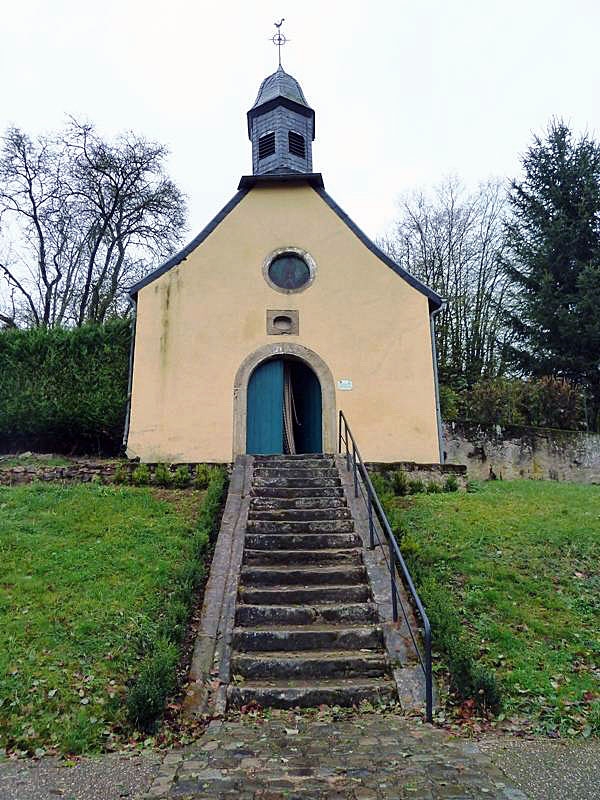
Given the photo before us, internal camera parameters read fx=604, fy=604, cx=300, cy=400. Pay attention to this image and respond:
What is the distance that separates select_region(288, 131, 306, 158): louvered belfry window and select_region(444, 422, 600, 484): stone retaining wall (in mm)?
Answer: 7717

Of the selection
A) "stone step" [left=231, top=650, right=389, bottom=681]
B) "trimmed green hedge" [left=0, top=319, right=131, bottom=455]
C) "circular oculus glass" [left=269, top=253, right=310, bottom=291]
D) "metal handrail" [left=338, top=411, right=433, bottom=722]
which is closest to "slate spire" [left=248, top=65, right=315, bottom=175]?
"circular oculus glass" [left=269, top=253, right=310, bottom=291]

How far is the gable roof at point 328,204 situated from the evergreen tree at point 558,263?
9537 millimetres

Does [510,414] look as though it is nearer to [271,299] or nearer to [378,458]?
[378,458]

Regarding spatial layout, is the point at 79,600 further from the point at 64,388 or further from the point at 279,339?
the point at 64,388

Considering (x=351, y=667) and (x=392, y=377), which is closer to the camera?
(x=351, y=667)

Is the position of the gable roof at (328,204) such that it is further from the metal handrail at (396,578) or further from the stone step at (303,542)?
the stone step at (303,542)

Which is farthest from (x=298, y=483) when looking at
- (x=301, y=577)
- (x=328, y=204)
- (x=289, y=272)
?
(x=328, y=204)

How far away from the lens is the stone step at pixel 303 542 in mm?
7648

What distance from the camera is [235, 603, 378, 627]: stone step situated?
20.3ft

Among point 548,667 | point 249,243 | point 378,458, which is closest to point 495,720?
point 548,667

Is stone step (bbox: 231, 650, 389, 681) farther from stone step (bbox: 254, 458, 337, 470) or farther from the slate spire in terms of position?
the slate spire

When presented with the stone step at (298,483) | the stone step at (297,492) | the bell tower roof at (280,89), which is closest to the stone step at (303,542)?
the stone step at (297,492)

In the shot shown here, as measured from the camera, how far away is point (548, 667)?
5391mm

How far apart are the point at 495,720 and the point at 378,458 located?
281 inches
